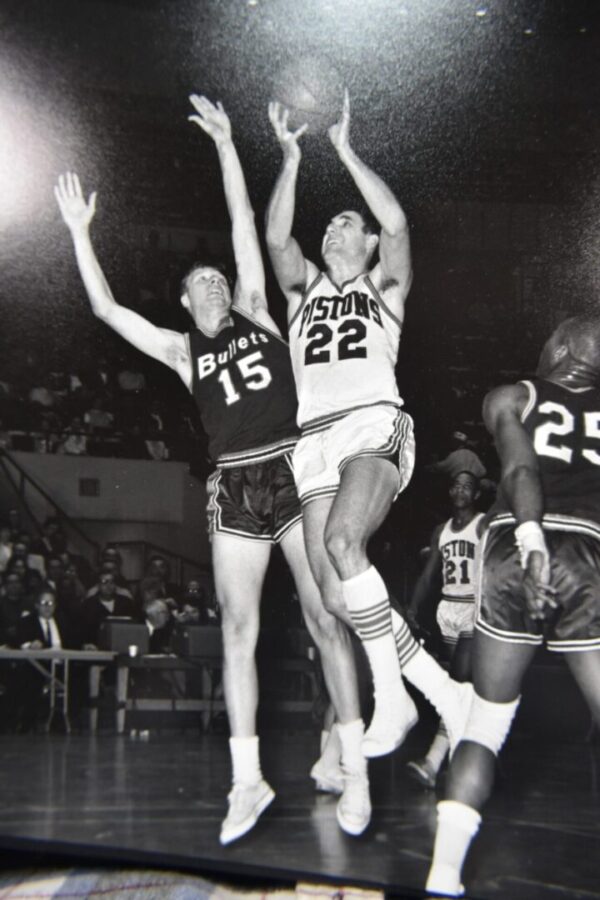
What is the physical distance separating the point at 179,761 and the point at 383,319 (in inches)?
45.6

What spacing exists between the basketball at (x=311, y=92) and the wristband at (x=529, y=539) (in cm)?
107

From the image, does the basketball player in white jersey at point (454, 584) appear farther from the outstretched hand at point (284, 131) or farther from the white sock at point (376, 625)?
the outstretched hand at point (284, 131)

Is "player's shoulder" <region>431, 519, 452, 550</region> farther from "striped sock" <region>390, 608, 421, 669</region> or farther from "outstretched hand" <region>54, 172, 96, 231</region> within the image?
"outstretched hand" <region>54, 172, 96, 231</region>

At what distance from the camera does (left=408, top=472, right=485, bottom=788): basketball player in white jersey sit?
218 centimetres

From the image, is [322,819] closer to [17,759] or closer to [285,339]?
[17,759]

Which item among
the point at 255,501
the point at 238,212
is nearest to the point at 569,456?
the point at 255,501

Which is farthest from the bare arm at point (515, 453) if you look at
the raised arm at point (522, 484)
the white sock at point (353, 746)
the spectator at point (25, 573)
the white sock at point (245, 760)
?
the spectator at point (25, 573)

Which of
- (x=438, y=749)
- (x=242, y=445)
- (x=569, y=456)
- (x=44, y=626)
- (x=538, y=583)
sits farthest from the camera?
(x=44, y=626)

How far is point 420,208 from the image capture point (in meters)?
2.37

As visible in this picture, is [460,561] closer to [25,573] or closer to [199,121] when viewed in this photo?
[25,573]

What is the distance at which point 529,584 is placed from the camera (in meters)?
1.99

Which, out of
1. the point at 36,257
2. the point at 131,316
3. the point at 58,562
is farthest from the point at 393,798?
the point at 36,257

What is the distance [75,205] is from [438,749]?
1.62 meters

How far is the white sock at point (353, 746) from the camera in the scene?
2.28 m
